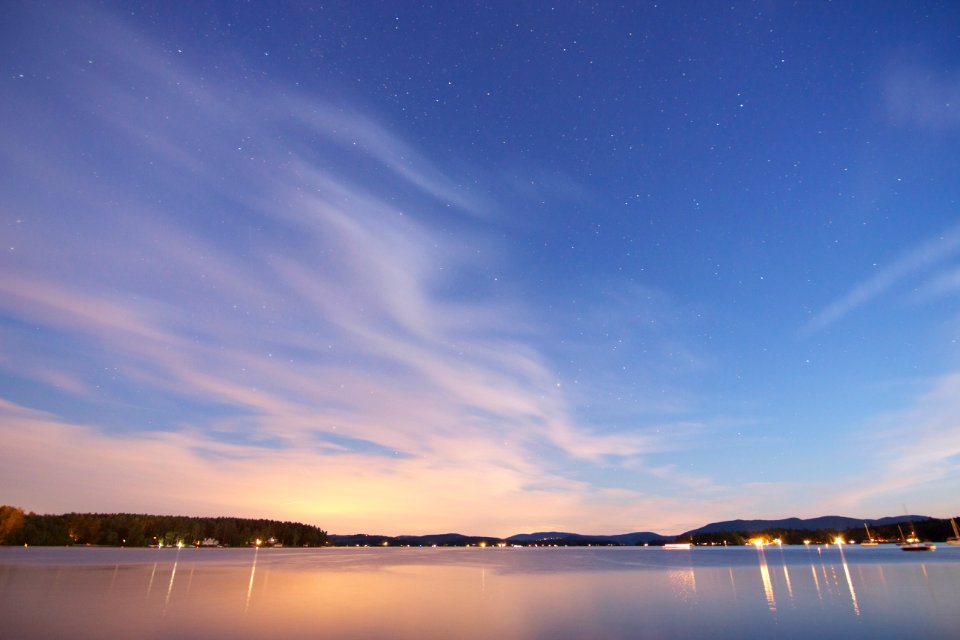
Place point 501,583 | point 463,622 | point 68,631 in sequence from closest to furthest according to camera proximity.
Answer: point 68,631 < point 463,622 < point 501,583

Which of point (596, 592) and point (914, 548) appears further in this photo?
point (914, 548)

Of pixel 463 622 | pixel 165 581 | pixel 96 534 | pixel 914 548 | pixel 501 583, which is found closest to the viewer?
pixel 463 622

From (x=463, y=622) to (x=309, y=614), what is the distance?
355 inches

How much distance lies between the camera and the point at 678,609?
118 feet

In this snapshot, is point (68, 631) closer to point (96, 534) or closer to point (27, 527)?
point (27, 527)

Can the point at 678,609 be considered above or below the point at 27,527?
below

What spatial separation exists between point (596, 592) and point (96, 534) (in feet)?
641

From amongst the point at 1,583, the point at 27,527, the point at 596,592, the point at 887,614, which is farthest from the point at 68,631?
the point at 27,527

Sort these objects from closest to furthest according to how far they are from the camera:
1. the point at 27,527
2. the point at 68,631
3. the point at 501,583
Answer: the point at 68,631 → the point at 501,583 → the point at 27,527

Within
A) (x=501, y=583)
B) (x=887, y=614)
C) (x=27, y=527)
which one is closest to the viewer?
(x=887, y=614)

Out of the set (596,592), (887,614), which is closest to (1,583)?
(596,592)

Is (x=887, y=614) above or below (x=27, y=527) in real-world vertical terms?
below

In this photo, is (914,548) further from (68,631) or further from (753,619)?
(68,631)

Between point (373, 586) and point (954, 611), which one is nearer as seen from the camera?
point (954, 611)
